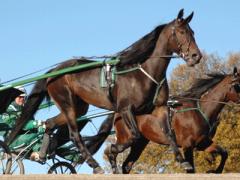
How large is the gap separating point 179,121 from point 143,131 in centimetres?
112

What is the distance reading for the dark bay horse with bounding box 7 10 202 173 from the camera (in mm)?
12086

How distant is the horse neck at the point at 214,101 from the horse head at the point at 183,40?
326cm

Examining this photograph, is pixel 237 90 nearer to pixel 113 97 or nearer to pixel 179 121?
pixel 179 121

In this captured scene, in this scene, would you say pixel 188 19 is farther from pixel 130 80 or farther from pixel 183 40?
pixel 130 80

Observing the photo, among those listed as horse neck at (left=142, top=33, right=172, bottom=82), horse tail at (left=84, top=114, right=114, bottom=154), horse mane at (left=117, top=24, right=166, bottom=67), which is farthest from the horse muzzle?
horse tail at (left=84, top=114, right=114, bottom=154)

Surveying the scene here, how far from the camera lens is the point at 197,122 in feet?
50.0

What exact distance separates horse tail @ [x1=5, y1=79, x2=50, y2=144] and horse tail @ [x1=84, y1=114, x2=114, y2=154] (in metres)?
1.60

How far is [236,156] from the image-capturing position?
103 ft

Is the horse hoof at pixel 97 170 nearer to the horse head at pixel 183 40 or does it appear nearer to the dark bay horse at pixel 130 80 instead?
the dark bay horse at pixel 130 80

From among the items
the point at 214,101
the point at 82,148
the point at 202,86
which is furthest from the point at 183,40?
the point at 202,86

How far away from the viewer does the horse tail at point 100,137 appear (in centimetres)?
1530

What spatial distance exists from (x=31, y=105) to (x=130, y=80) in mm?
2602

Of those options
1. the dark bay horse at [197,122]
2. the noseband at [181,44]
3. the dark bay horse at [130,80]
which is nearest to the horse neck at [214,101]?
the dark bay horse at [197,122]

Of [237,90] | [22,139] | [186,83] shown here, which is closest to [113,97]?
[22,139]
